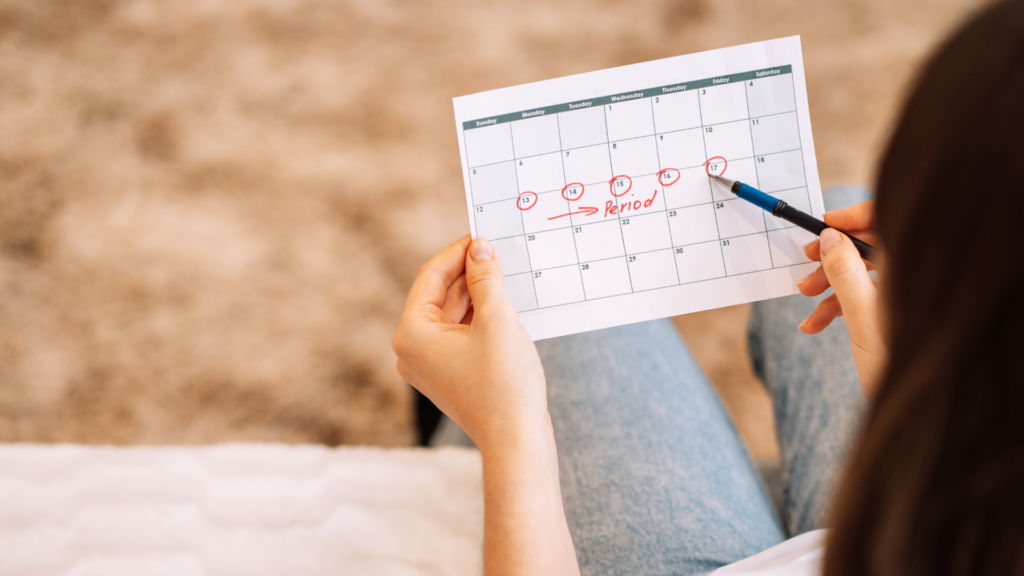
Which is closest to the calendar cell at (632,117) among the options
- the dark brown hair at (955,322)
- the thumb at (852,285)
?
the thumb at (852,285)

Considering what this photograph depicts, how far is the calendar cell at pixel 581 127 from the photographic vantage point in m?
0.58

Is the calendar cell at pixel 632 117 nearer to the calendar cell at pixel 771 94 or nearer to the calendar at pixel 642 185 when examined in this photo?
the calendar at pixel 642 185

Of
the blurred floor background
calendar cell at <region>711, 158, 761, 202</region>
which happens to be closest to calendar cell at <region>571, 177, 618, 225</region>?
calendar cell at <region>711, 158, 761, 202</region>

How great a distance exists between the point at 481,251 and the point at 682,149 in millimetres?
230

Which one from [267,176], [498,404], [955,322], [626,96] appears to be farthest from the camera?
[267,176]

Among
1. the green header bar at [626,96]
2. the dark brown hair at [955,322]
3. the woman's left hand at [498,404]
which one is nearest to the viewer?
the dark brown hair at [955,322]

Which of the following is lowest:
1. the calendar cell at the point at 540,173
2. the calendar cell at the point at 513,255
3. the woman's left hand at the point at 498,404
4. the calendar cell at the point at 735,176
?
the woman's left hand at the point at 498,404

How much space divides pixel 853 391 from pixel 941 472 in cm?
46

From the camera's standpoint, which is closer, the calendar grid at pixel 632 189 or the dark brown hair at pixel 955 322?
the dark brown hair at pixel 955 322

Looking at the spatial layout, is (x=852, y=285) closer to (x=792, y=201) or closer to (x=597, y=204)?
(x=792, y=201)

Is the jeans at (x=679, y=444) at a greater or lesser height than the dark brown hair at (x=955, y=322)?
lesser

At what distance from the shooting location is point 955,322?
224mm

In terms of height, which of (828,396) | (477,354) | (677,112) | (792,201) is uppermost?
(677,112)

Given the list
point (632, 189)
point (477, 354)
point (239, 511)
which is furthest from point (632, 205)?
point (239, 511)
